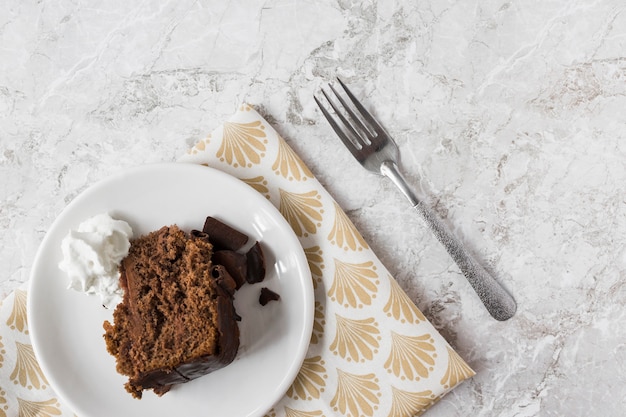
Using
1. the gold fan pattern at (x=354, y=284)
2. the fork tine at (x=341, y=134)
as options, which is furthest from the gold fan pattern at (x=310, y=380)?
the fork tine at (x=341, y=134)

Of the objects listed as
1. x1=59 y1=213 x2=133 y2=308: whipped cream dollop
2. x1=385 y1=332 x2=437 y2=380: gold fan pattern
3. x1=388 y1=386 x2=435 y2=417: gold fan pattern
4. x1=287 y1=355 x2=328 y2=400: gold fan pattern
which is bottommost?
x1=388 y1=386 x2=435 y2=417: gold fan pattern

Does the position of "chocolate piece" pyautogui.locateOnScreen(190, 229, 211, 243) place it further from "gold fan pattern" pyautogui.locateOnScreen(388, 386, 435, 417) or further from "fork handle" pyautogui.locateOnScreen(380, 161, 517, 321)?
"gold fan pattern" pyautogui.locateOnScreen(388, 386, 435, 417)

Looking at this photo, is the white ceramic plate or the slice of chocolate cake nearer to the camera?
the slice of chocolate cake

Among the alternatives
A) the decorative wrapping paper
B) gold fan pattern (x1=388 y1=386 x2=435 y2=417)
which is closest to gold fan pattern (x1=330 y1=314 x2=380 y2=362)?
the decorative wrapping paper

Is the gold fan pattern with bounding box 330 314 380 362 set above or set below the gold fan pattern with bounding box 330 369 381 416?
above

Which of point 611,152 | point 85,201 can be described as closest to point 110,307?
point 85,201

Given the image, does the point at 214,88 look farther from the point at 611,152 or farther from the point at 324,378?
the point at 611,152

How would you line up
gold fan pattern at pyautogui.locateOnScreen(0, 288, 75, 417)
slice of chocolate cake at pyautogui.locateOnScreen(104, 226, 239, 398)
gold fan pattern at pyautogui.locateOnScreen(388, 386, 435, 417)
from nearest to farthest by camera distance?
1. slice of chocolate cake at pyautogui.locateOnScreen(104, 226, 239, 398)
2. gold fan pattern at pyautogui.locateOnScreen(388, 386, 435, 417)
3. gold fan pattern at pyautogui.locateOnScreen(0, 288, 75, 417)

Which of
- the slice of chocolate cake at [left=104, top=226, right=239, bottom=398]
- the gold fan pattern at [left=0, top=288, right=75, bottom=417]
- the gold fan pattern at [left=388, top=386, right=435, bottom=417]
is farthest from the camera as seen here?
the gold fan pattern at [left=0, top=288, right=75, bottom=417]

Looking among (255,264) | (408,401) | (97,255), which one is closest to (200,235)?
(255,264)
